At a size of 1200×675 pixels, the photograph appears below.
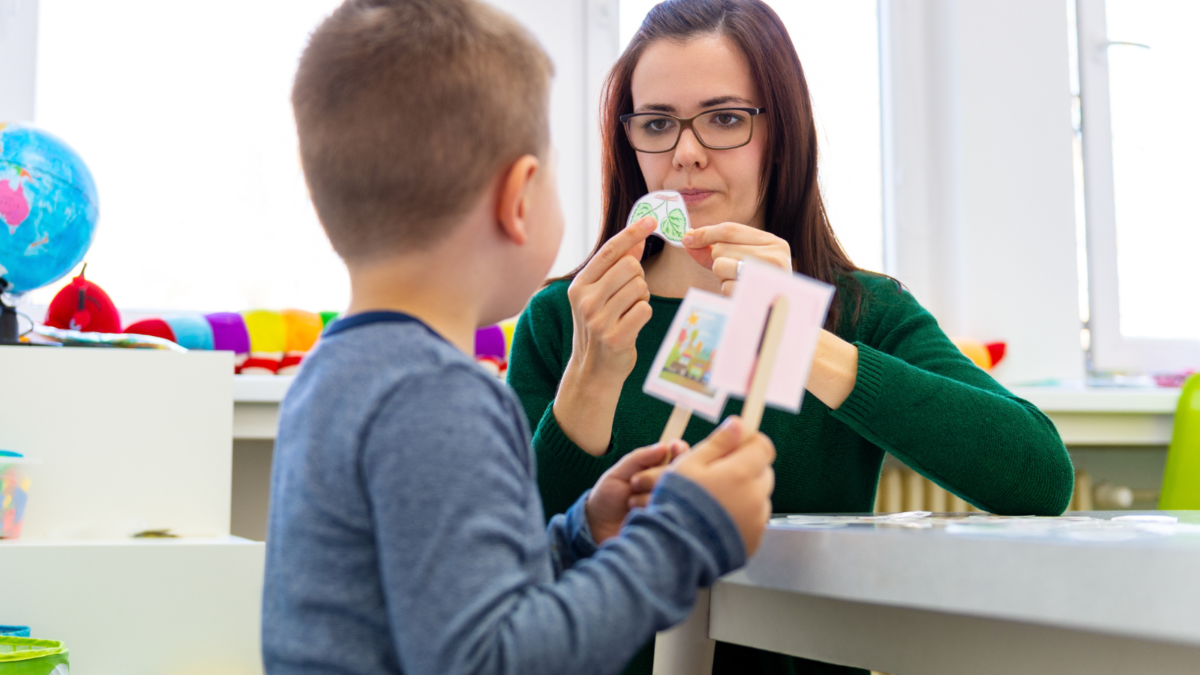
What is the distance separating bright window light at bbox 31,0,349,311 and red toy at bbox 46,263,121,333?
1.81ft

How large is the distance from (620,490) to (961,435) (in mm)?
433

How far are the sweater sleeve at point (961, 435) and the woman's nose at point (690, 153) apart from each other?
0.34 m

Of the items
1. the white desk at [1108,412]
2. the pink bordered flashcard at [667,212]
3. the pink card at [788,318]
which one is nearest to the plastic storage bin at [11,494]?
the pink bordered flashcard at [667,212]

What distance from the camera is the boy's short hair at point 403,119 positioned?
0.64 m

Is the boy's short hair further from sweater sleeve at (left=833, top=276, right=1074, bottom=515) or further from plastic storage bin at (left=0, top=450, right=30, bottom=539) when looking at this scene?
plastic storage bin at (left=0, top=450, right=30, bottom=539)

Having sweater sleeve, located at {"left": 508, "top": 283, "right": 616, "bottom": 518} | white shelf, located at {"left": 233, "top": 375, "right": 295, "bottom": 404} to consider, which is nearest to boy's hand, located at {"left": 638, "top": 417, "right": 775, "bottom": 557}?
sweater sleeve, located at {"left": 508, "top": 283, "right": 616, "bottom": 518}

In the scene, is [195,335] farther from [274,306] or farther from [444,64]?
[444,64]

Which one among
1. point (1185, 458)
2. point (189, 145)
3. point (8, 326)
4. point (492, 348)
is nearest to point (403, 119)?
point (8, 326)

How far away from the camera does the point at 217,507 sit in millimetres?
1509

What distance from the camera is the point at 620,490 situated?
750mm

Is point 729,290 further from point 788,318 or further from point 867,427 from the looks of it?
point 788,318

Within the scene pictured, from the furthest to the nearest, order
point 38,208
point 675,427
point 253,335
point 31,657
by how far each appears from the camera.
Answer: point 253,335
point 38,208
point 31,657
point 675,427

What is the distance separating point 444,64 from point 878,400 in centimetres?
56

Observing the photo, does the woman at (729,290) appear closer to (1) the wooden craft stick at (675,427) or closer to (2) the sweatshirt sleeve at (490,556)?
(1) the wooden craft stick at (675,427)
